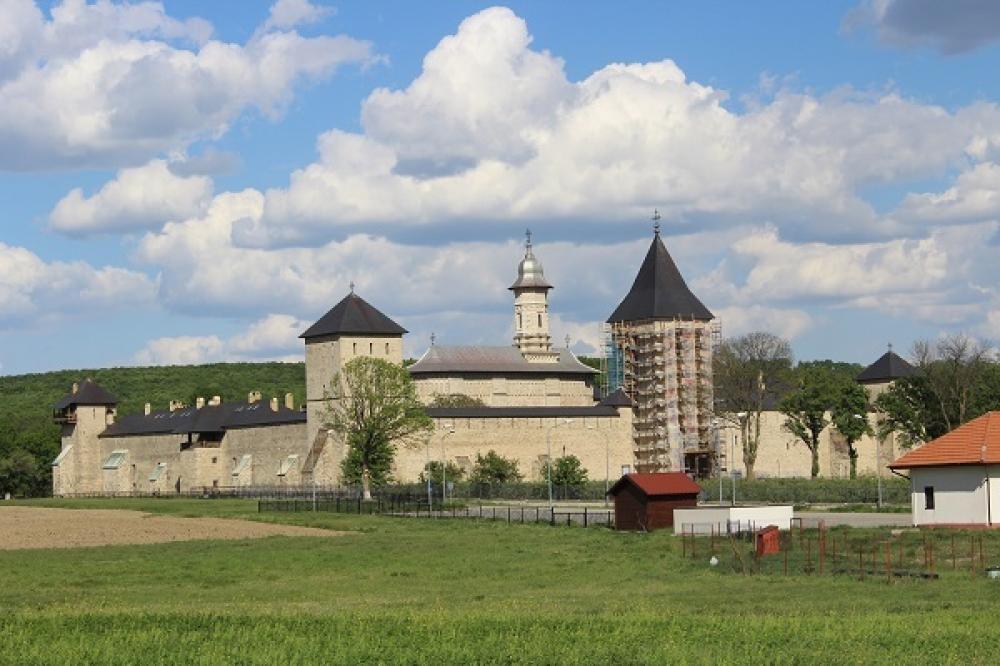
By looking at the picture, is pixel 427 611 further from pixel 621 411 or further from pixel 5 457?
pixel 5 457

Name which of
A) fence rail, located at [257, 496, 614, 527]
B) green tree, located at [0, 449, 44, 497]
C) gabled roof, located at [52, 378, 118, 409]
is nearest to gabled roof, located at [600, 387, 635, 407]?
fence rail, located at [257, 496, 614, 527]

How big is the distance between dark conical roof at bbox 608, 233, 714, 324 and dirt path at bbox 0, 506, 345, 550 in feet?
144

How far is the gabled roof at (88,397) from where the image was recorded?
12412cm

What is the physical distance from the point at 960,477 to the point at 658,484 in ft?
34.1

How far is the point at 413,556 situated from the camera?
43594 mm

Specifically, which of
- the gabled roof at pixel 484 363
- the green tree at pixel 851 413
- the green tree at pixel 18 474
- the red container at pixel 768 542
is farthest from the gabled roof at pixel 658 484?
the green tree at pixel 18 474

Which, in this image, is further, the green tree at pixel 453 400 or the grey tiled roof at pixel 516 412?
the green tree at pixel 453 400

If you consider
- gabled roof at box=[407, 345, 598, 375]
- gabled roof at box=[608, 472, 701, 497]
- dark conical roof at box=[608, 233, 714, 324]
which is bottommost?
gabled roof at box=[608, 472, 701, 497]

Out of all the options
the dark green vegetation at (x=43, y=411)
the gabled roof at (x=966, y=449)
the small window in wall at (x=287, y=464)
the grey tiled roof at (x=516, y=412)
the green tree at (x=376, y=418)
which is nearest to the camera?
the gabled roof at (x=966, y=449)

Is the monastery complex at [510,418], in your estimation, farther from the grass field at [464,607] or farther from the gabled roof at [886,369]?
the grass field at [464,607]

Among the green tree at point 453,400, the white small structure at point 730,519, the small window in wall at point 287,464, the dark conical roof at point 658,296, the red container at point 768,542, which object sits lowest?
the red container at point 768,542

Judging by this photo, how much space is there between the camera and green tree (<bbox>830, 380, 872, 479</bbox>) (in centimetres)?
10231

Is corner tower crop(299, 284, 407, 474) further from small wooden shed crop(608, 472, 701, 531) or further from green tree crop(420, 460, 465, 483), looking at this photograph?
small wooden shed crop(608, 472, 701, 531)

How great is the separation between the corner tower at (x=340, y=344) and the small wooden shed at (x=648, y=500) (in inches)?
1850
